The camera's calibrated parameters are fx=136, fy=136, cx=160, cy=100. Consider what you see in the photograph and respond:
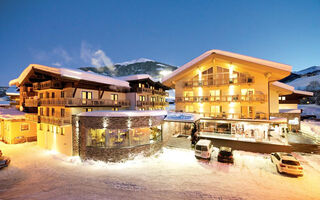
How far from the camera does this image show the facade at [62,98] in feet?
53.9

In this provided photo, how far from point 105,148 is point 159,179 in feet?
21.6

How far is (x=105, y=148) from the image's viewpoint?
46.3 ft

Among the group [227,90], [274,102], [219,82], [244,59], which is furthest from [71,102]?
[274,102]

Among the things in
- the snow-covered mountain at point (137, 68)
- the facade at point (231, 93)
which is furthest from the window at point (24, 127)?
the snow-covered mountain at point (137, 68)

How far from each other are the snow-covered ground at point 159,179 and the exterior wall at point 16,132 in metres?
8.41

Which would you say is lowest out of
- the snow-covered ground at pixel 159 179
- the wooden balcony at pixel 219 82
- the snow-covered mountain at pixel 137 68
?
the snow-covered ground at pixel 159 179

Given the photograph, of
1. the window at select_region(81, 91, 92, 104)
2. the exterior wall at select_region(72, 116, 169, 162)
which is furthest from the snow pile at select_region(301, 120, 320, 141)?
the window at select_region(81, 91, 92, 104)

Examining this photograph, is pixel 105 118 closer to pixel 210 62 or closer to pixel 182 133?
pixel 182 133

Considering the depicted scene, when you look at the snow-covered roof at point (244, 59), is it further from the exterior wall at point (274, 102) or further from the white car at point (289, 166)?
the white car at point (289, 166)

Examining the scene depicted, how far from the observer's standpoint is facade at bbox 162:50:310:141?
19047 millimetres

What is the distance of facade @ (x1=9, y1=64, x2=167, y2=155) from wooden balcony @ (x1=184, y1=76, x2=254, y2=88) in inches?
494

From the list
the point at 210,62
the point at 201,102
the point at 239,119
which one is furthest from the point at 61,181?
the point at 210,62

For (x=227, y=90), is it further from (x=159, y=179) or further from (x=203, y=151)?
(x=159, y=179)

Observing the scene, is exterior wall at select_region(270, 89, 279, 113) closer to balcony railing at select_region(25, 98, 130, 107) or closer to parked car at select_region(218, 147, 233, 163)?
parked car at select_region(218, 147, 233, 163)
